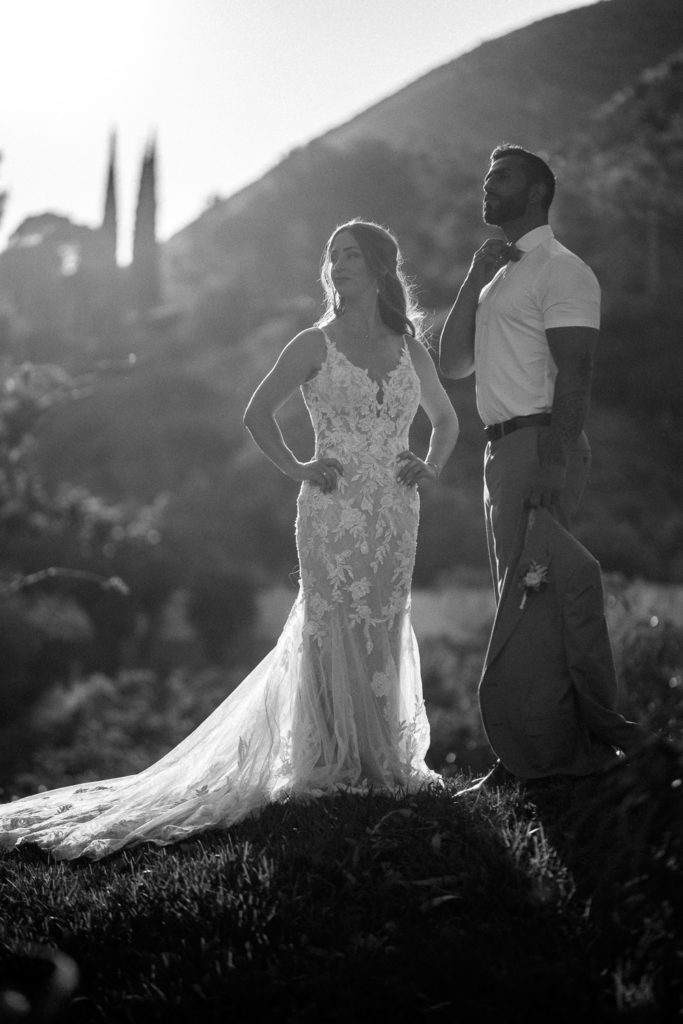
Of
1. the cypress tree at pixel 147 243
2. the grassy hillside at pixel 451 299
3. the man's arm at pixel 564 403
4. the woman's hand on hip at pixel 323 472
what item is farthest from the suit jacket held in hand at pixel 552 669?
the cypress tree at pixel 147 243

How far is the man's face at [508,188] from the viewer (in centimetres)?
525

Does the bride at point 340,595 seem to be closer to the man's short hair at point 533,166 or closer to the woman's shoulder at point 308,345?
the woman's shoulder at point 308,345

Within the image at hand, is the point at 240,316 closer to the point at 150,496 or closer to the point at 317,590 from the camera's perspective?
the point at 150,496

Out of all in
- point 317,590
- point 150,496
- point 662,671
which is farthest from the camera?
point 150,496

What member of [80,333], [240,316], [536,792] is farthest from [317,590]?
[80,333]

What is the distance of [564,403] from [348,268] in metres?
1.50

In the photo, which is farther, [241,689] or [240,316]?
[240,316]

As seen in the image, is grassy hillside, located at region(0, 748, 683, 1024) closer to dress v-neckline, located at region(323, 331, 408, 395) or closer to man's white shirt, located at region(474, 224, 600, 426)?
man's white shirt, located at region(474, 224, 600, 426)

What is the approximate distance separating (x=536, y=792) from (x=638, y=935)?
1276 millimetres

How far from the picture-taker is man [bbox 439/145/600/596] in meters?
4.96

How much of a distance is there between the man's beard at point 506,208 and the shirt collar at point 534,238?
0.37ft

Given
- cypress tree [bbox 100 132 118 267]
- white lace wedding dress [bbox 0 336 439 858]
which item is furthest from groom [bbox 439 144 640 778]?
cypress tree [bbox 100 132 118 267]

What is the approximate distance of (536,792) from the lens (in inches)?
189

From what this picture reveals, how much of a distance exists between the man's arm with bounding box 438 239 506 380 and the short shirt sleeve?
322mm
